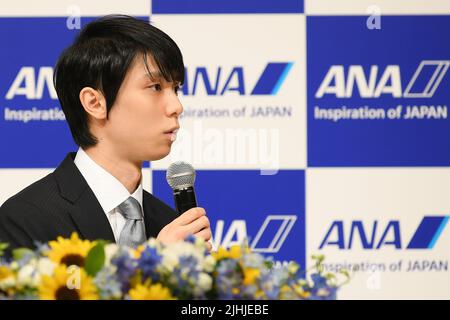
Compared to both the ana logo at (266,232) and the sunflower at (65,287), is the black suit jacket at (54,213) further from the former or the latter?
the ana logo at (266,232)

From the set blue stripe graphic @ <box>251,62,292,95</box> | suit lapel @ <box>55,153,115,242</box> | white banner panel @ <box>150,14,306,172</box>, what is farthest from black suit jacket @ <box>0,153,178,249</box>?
blue stripe graphic @ <box>251,62,292,95</box>

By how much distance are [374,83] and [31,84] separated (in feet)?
4.36

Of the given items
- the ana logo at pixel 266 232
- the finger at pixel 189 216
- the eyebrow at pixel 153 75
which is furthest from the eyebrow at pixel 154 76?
the ana logo at pixel 266 232

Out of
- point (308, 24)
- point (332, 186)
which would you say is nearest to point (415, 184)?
point (332, 186)

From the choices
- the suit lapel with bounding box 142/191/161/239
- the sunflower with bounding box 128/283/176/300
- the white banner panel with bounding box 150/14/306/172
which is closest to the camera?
the sunflower with bounding box 128/283/176/300

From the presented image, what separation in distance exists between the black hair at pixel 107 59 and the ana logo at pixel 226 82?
119cm

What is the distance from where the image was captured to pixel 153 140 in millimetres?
1707

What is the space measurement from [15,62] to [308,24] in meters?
1.15

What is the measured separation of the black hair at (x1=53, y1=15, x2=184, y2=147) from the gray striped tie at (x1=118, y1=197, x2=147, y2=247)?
0.54 feet

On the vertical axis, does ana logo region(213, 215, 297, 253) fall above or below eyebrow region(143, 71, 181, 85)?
below

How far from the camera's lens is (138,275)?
2.94ft

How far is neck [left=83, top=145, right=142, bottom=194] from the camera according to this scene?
1.72 meters

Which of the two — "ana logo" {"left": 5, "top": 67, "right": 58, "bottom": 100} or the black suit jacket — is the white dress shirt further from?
"ana logo" {"left": 5, "top": 67, "right": 58, "bottom": 100}
